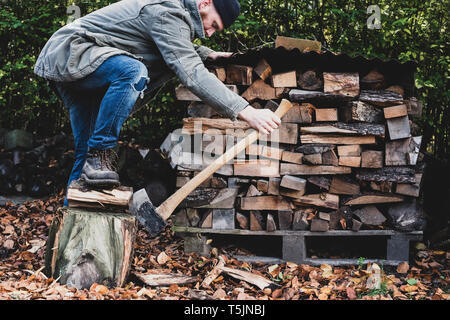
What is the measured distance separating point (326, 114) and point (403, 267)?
1.32 metres

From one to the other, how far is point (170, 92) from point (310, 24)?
5.54 feet

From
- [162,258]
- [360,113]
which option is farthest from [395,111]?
[162,258]

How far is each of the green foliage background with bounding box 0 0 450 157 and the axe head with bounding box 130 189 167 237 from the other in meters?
2.15

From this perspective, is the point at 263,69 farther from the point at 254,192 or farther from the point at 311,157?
the point at 254,192

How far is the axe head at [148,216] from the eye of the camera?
110 inches

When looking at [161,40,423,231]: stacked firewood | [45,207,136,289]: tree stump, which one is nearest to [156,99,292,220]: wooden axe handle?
[45,207,136,289]: tree stump

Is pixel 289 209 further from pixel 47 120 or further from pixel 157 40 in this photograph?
pixel 47 120

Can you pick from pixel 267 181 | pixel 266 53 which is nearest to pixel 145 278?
pixel 267 181

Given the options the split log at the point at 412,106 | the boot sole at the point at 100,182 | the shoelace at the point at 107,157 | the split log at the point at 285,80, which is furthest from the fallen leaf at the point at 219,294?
the split log at the point at 412,106

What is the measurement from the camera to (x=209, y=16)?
2855 mm

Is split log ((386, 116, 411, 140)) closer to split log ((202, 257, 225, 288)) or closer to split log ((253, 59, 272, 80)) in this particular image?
split log ((253, 59, 272, 80))

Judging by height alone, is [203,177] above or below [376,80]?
below

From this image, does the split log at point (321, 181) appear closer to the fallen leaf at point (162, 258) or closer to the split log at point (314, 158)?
the split log at point (314, 158)

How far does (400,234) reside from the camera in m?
3.46
